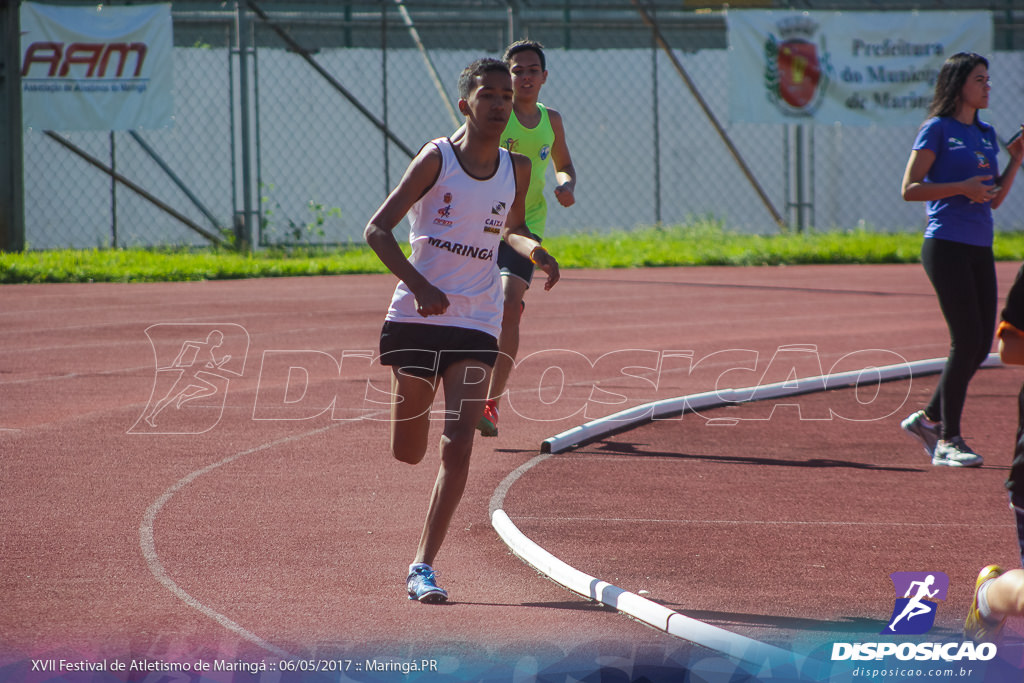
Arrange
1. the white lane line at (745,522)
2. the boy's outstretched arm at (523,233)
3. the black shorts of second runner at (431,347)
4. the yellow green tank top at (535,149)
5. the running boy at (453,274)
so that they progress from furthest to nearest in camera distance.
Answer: the yellow green tank top at (535,149) < the white lane line at (745,522) < the boy's outstretched arm at (523,233) < the black shorts of second runner at (431,347) < the running boy at (453,274)

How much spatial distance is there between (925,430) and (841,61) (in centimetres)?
1327

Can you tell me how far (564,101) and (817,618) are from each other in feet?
54.4

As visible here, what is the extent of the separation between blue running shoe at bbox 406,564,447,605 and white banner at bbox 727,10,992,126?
15.3 meters

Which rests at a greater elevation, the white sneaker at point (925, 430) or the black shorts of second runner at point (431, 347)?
the black shorts of second runner at point (431, 347)

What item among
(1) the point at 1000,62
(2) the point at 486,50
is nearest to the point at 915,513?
(2) the point at 486,50

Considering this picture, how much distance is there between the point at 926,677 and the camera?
152 inches

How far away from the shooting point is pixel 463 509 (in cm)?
604

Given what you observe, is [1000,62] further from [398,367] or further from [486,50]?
[398,367]

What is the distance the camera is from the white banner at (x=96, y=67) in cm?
1670

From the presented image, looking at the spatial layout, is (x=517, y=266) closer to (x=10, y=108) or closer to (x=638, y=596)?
(x=638, y=596)

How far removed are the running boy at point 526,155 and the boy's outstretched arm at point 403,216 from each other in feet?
7.80

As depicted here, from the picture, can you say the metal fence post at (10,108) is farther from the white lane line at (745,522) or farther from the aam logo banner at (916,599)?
the aam logo banner at (916,599)

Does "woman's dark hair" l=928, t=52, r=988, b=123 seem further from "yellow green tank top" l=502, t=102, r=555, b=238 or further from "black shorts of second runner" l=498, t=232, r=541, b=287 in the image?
"black shorts of second runner" l=498, t=232, r=541, b=287

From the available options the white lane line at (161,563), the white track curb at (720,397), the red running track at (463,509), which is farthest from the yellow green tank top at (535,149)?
the white lane line at (161,563)
